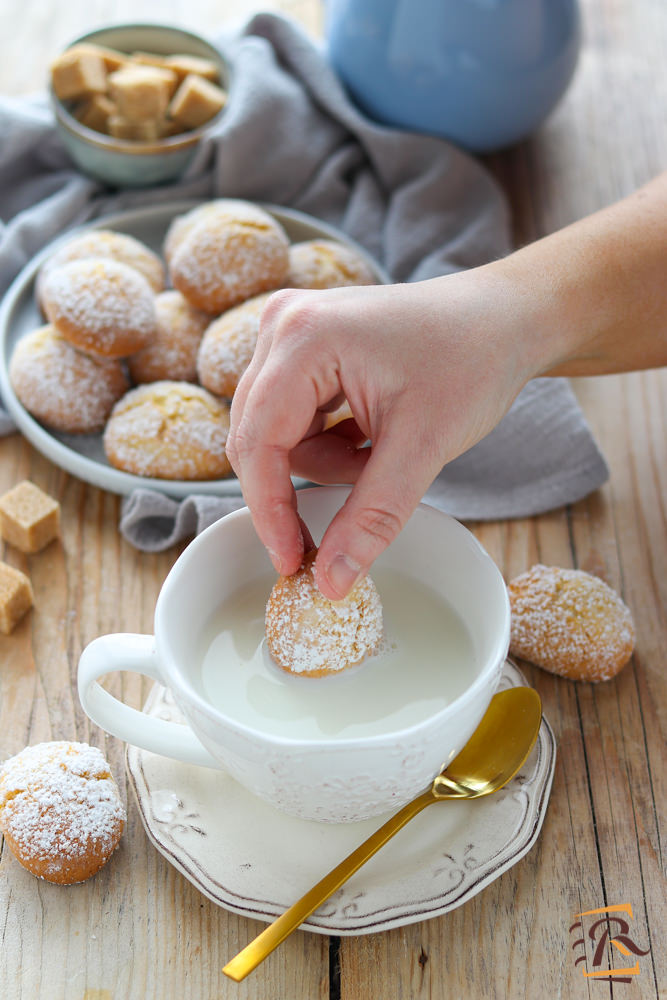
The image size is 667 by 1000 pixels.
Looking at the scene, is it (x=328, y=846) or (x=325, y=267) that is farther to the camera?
(x=325, y=267)

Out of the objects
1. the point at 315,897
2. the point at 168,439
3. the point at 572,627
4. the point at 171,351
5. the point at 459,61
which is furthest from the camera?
the point at 459,61

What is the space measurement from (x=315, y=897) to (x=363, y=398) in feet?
1.29

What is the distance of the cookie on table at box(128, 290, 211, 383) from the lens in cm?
126

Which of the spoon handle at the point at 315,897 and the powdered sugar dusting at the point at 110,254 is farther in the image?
the powdered sugar dusting at the point at 110,254

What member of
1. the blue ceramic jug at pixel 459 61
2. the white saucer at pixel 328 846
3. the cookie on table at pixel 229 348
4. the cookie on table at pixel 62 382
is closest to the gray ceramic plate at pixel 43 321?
the cookie on table at pixel 62 382

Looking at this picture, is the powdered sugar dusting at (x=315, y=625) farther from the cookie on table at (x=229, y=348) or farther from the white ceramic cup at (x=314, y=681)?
the cookie on table at (x=229, y=348)

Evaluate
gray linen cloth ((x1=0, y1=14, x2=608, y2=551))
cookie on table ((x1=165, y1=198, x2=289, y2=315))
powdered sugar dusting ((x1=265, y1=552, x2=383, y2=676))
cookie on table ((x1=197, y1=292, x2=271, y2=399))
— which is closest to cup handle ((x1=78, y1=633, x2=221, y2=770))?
powdered sugar dusting ((x1=265, y1=552, x2=383, y2=676))

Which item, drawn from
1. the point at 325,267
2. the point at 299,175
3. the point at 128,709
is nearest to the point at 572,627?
the point at 128,709

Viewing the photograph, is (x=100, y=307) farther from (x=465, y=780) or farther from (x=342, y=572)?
(x=465, y=780)

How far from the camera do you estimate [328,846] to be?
0.80 m

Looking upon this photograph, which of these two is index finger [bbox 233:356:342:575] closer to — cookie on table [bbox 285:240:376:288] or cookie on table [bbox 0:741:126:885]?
cookie on table [bbox 0:741:126:885]

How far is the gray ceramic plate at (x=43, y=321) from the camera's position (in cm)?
113

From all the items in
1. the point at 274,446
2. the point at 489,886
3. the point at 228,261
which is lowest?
the point at 489,886

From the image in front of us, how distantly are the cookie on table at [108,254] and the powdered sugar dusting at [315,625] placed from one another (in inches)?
26.9
